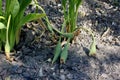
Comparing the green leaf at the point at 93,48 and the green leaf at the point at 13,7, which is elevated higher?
the green leaf at the point at 13,7

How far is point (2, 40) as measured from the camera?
1.90 m

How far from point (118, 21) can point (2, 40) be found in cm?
87

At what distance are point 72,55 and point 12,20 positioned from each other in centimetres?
43

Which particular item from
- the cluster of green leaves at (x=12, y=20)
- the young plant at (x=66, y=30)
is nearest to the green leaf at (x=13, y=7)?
the cluster of green leaves at (x=12, y=20)

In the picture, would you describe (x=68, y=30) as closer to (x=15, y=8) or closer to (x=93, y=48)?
(x=93, y=48)

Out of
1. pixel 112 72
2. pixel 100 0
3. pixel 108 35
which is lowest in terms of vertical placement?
pixel 112 72

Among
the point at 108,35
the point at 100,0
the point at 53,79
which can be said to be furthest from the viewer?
the point at 100,0

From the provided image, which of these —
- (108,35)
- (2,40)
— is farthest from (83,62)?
(2,40)

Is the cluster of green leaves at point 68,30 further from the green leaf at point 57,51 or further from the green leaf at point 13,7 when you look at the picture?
the green leaf at point 13,7

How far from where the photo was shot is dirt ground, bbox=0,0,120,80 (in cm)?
186

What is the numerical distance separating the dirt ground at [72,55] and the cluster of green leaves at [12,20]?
9cm

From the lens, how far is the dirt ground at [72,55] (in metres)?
1.86

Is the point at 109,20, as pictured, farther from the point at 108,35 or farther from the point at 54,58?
the point at 54,58

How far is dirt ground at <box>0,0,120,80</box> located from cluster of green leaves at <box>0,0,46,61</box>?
0.28ft
